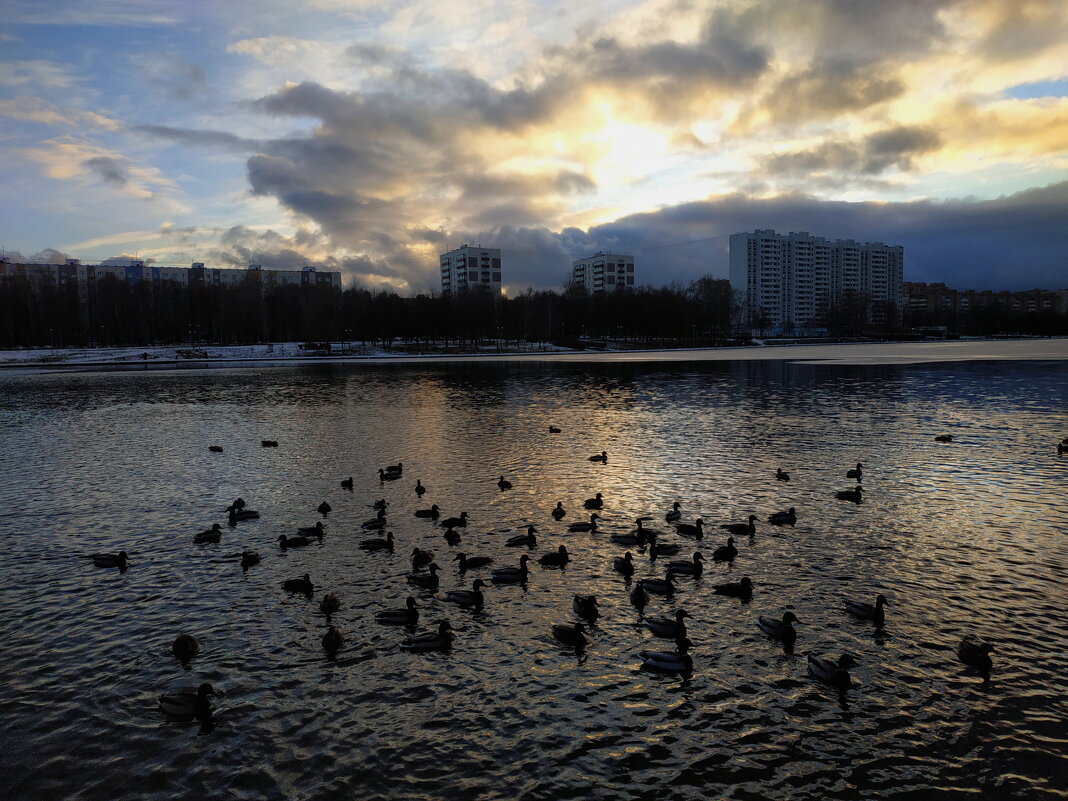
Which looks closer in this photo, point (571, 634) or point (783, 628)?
point (783, 628)

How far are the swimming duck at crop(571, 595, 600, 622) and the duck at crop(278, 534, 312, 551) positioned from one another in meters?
8.44

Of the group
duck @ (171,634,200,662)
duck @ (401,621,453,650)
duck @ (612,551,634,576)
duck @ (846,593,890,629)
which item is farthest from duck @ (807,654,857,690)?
duck @ (171,634,200,662)

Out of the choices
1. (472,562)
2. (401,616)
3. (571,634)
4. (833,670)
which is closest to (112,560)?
(401,616)

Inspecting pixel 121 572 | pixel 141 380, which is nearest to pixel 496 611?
pixel 121 572

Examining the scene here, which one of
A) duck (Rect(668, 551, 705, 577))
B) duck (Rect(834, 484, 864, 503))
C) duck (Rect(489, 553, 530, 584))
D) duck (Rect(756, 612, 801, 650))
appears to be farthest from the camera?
duck (Rect(834, 484, 864, 503))

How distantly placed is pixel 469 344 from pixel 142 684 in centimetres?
17255

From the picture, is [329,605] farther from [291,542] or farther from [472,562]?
[291,542]

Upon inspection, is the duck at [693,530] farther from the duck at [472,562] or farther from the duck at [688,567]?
the duck at [472,562]

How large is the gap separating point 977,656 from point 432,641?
943cm

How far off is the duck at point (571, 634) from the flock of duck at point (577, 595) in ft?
0.06

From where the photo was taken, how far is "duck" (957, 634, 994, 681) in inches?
437

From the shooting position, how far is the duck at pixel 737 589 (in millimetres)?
14094

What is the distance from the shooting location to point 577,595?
14.0m

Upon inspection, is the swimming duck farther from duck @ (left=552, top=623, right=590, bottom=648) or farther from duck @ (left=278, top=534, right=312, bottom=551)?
duck @ (left=278, top=534, right=312, bottom=551)
